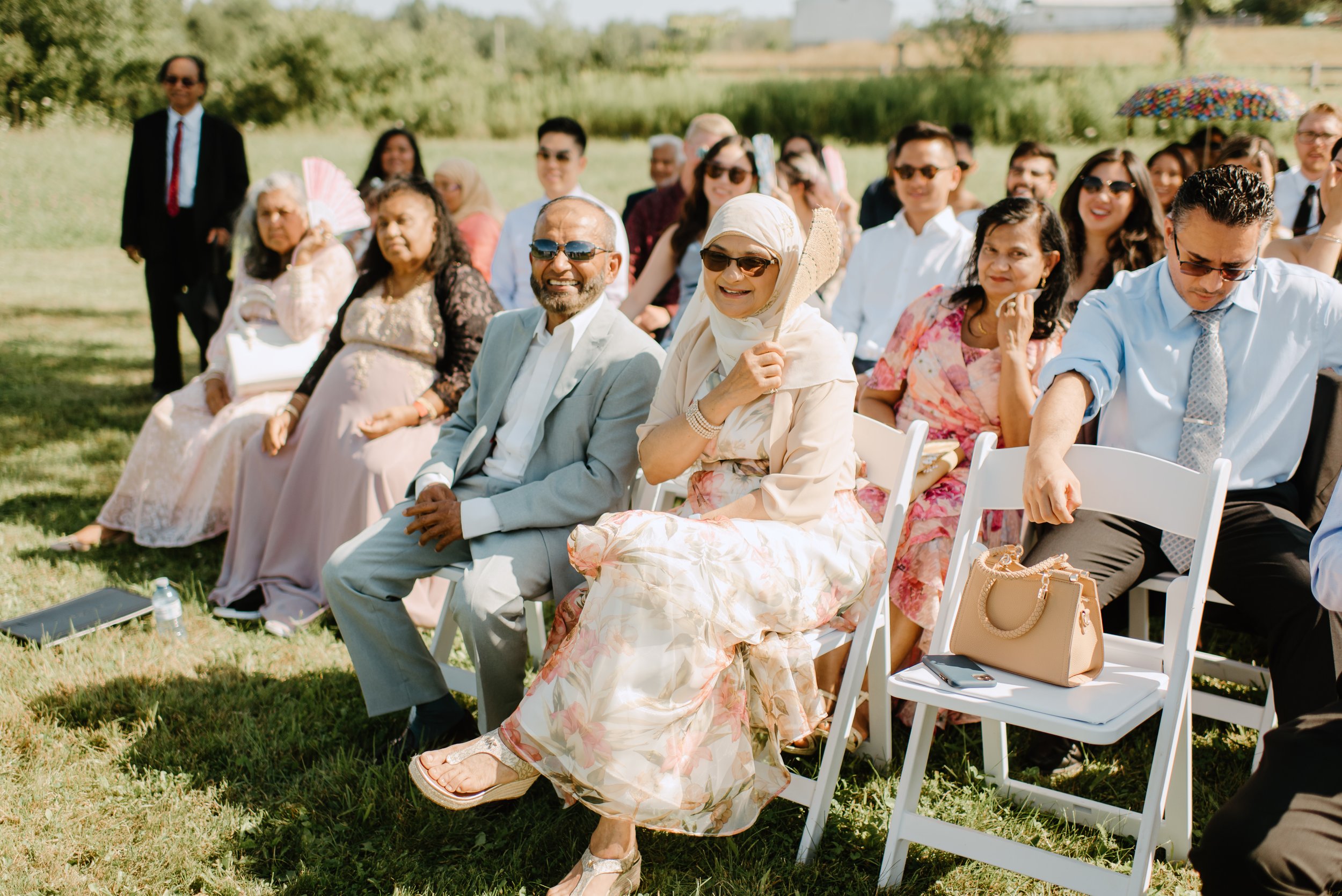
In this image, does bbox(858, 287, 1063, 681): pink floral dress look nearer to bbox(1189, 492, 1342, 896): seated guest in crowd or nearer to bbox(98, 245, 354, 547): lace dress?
bbox(1189, 492, 1342, 896): seated guest in crowd

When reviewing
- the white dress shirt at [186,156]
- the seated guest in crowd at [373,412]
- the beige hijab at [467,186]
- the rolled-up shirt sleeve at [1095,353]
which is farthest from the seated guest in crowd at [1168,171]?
the white dress shirt at [186,156]

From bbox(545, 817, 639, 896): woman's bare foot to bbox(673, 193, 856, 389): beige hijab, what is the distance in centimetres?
131

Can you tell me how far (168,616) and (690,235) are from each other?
3278 millimetres

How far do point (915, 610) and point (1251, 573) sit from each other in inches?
40.8

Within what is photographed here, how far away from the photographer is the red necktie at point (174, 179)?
27.3 feet

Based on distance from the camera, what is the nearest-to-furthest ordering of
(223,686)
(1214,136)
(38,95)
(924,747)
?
(924,747) → (223,686) → (1214,136) → (38,95)

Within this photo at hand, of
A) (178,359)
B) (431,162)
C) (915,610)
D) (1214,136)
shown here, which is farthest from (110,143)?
(915,610)

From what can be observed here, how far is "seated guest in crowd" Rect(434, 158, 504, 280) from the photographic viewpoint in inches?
270

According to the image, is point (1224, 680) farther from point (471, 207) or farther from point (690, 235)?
point (471, 207)

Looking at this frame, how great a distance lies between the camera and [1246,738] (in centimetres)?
358

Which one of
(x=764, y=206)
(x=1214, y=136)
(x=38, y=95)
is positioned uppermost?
(x=38, y=95)

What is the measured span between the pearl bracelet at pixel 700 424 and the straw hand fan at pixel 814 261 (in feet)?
1.06

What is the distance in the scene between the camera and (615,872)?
270cm

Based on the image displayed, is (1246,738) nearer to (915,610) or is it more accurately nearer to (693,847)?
(915,610)
